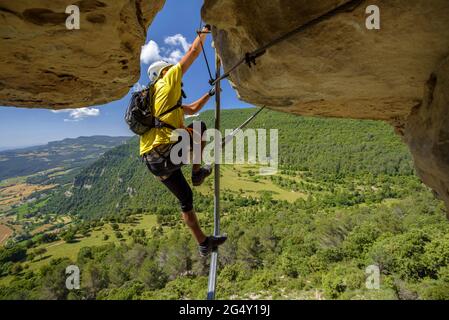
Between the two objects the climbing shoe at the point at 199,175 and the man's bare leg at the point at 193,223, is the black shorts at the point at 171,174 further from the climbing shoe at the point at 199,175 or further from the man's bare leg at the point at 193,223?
the climbing shoe at the point at 199,175

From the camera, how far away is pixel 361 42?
262cm

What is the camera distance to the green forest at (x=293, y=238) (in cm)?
3278

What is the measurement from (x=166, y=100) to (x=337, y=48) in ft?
6.73

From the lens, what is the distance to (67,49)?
3.20 meters

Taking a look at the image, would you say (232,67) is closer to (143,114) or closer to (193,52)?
(193,52)

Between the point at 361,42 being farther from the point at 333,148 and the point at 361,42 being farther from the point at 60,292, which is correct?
the point at 333,148

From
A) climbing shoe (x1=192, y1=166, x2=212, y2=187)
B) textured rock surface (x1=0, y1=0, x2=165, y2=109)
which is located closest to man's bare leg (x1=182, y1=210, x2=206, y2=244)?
climbing shoe (x1=192, y1=166, x2=212, y2=187)

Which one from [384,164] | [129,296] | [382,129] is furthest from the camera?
[382,129]

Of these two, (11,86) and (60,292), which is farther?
(60,292)

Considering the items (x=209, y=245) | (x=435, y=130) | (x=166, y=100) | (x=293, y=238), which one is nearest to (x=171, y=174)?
(x=166, y=100)

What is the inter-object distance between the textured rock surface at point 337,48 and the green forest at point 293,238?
16.9ft

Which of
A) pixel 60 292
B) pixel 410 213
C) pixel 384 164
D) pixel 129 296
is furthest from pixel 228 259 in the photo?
pixel 384 164

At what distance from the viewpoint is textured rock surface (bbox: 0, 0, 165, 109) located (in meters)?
2.58
